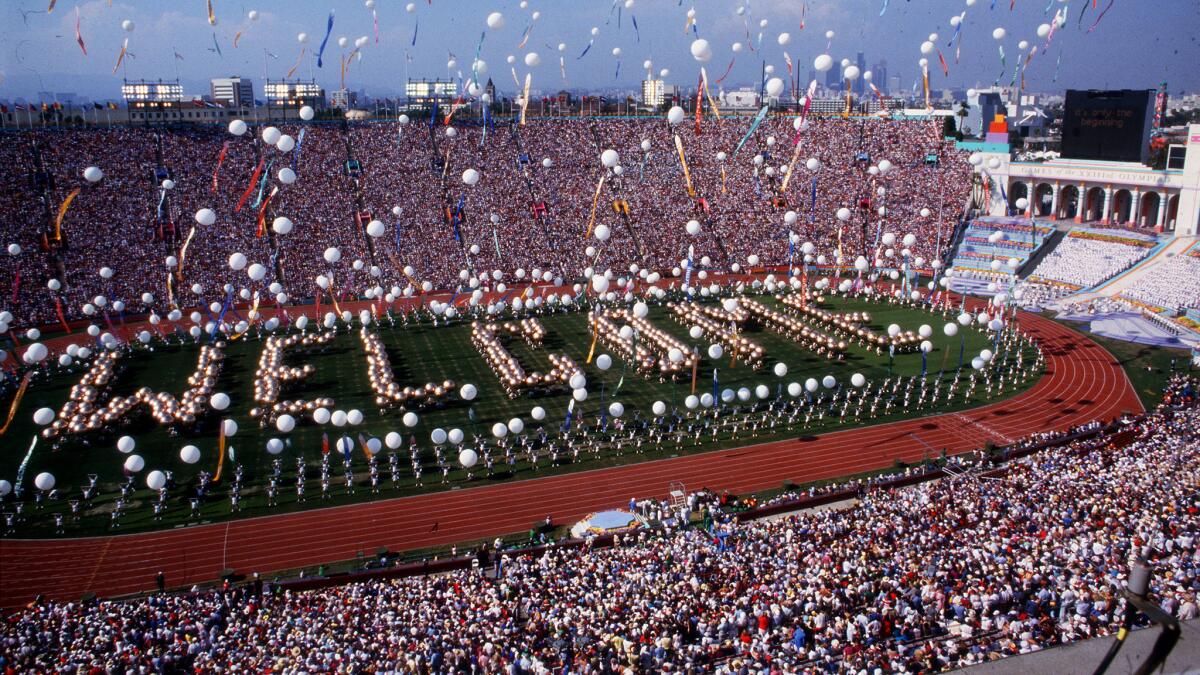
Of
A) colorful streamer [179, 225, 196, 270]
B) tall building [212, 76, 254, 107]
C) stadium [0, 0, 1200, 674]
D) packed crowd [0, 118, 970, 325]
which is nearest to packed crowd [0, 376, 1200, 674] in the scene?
stadium [0, 0, 1200, 674]

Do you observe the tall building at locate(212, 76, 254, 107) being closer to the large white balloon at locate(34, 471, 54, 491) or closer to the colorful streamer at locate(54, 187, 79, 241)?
the colorful streamer at locate(54, 187, 79, 241)

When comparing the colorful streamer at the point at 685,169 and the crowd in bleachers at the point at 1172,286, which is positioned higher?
the colorful streamer at the point at 685,169

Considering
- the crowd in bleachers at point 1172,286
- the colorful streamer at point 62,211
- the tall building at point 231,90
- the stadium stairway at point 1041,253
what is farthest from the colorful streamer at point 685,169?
the tall building at point 231,90

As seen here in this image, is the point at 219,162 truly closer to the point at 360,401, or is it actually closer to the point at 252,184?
the point at 252,184

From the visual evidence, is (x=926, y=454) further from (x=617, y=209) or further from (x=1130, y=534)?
(x=617, y=209)

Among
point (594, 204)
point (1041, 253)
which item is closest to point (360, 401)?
point (594, 204)

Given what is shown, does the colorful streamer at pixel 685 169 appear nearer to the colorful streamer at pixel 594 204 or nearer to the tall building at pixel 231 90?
the colorful streamer at pixel 594 204

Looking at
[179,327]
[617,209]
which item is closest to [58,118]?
[179,327]
